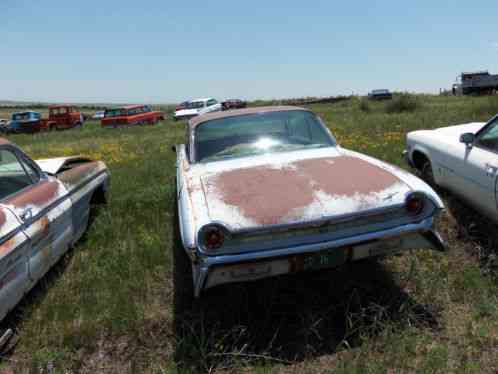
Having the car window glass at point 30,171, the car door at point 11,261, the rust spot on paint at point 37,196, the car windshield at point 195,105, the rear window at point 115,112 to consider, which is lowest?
the car door at point 11,261

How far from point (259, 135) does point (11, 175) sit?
2253 mm

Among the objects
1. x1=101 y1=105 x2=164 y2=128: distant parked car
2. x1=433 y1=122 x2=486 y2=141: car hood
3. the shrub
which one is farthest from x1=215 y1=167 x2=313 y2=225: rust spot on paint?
x1=101 y1=105 x2=164 y2=128: distant parked car

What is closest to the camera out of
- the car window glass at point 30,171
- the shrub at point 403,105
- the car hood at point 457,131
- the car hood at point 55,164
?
the car window glass at point 30,171

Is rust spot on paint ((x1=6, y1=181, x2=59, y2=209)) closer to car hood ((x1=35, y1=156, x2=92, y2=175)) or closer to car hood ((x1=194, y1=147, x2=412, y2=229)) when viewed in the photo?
car hood ((x1=35, y1=156, x2=92, y2=175))

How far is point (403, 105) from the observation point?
17188 mm

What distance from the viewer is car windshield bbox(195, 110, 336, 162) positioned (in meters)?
3.70

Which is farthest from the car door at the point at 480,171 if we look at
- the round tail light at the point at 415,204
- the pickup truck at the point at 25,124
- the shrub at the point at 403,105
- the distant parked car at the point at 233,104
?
the distant parked car at the point at 233,104

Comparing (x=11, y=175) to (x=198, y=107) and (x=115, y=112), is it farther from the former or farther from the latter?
(x=198, y=107)

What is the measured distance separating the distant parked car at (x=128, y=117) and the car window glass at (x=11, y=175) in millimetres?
19875

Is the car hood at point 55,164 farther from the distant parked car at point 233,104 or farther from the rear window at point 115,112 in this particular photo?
the distant parked car at point 233,104

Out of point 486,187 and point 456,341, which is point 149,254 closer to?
point 456,341

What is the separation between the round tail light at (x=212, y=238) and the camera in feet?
7.56

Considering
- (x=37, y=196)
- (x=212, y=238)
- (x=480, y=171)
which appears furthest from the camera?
(x=480, y=171)

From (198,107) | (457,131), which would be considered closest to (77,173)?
(457,131)
